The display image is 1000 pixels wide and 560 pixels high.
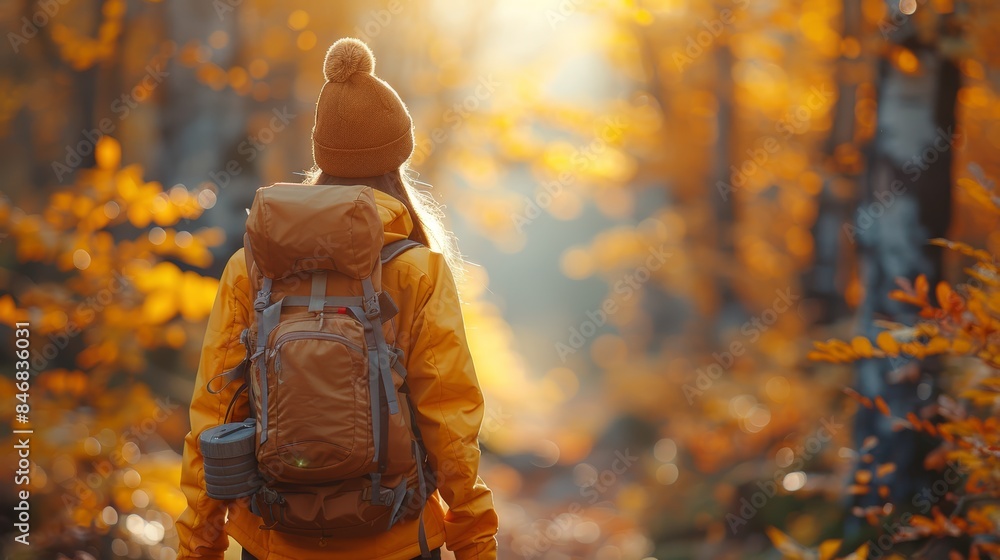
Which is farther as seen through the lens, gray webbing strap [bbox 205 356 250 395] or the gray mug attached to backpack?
gray webbing strap [bbox 205 356 250 395]

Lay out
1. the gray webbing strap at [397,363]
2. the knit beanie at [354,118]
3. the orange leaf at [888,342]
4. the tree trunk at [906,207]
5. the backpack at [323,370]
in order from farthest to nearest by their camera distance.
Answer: the tree trunk at [906,207] → the orange leaf at [888,342] → the knit beanie at [354,118] → the gray webbing strap at [397,363] → the backpack at [323,370]

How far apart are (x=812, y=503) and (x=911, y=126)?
9.03 ft

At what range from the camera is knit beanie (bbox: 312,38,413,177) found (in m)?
2.27

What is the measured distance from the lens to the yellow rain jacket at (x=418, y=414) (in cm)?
218

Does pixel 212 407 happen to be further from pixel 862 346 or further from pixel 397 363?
pixel 862 346

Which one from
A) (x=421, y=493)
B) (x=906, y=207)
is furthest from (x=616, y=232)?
(x=421, y=493)

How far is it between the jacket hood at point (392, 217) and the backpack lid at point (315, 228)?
0.15 m

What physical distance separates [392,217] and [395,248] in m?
0.09

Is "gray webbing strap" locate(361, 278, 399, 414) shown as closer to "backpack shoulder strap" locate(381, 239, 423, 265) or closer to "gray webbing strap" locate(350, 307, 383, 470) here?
"gray webbing strap" locate(350, 307, 383, 470)

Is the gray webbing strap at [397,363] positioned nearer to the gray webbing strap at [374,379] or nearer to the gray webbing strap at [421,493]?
the gray webbing strap at [374,379]

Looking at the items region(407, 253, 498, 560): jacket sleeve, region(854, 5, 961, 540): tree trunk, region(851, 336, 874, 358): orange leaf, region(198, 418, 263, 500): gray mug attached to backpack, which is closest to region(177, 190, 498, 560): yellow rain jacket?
region(407, 253, 498, 560): jacket sleeve

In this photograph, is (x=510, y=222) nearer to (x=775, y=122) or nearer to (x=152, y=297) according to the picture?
(x=775, y=122)

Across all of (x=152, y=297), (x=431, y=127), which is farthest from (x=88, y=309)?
(x=431, y=127)

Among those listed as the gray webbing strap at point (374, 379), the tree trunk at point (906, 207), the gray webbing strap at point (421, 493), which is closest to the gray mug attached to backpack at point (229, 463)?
the gray webbing strap at point (374, 379)
